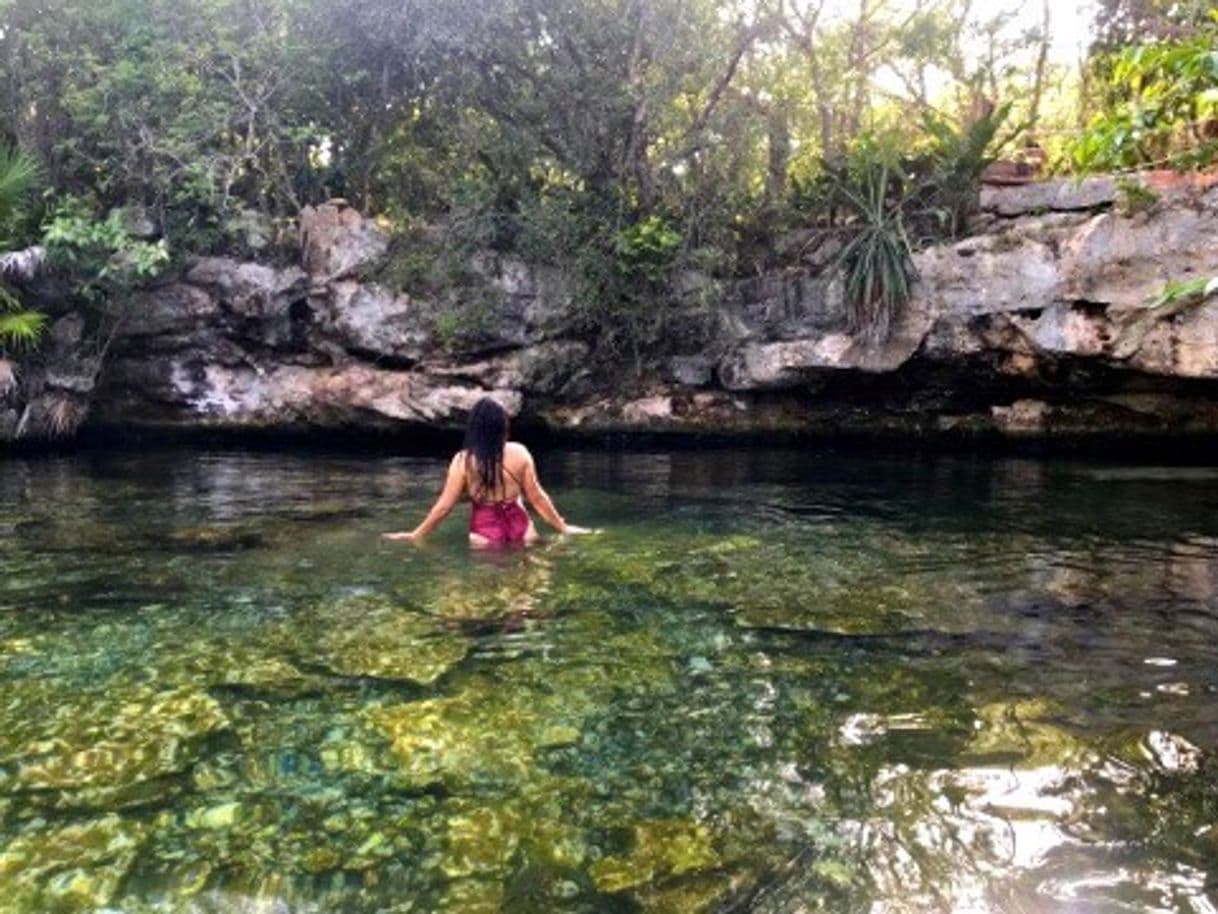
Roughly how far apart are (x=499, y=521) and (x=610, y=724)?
3.63 meters

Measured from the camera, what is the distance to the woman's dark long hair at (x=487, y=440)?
699 centimetres

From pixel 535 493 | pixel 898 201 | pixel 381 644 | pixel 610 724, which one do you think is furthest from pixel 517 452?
pixel 898 201

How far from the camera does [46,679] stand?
4.38 m

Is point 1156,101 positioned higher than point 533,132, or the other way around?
point 533,132

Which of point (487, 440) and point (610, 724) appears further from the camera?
point (487, 440)

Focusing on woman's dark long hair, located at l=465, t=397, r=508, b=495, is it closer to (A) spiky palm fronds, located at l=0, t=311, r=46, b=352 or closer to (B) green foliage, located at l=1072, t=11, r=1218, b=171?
(B) green foliage, located at l=1072, t=11, r=1218, b=171

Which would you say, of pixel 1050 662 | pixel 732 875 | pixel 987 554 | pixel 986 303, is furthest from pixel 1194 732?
pixel 986 303

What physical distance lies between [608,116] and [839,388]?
5456mm

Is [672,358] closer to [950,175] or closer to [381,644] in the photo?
[950,175]

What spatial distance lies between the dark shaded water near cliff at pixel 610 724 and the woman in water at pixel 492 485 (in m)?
0.27

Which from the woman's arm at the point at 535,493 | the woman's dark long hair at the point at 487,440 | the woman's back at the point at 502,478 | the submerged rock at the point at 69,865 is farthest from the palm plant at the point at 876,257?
the submerged rock at the point at 69,865

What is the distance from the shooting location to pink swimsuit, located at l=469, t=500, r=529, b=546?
290 inches

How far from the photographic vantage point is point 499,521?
7391 mm

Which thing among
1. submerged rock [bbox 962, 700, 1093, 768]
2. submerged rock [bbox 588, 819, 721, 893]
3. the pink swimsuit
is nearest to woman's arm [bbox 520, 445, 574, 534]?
the pink swimsuit
